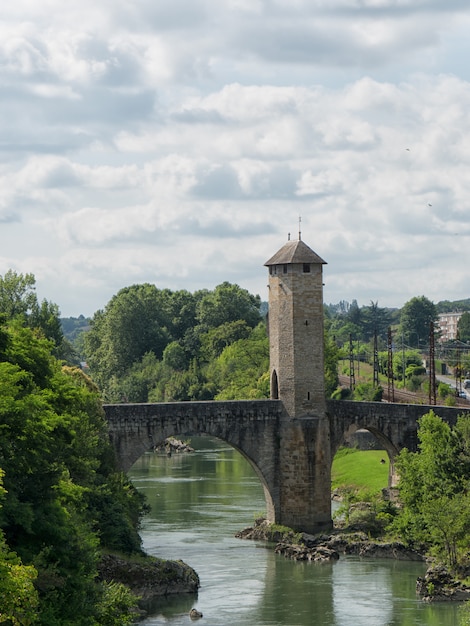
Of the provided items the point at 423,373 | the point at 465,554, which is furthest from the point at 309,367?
the point at 423,373

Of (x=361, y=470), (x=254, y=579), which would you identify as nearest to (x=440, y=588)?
(x=254, y=579)

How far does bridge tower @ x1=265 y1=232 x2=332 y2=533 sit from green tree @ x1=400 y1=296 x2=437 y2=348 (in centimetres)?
12668

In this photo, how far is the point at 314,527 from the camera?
61.9 meters

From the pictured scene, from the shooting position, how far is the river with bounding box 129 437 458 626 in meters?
46.9

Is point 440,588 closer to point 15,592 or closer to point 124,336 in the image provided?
point 15,592

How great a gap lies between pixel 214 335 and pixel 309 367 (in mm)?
69730

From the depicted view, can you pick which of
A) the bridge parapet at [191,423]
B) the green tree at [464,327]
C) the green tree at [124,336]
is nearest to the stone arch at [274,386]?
the bridge parapet at [191,423]

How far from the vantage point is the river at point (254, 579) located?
4694cm

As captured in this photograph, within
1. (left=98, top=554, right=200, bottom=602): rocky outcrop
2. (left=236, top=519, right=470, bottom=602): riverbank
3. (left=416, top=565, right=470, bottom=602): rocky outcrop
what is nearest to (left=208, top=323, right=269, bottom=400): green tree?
(left=236, top=519, right=470, bottom=602): riverbank

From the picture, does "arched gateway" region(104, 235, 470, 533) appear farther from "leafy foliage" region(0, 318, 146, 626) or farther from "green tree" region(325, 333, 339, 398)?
"green tree" region(325, 333, 339, 398)

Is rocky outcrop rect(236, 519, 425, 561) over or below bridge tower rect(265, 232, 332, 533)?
below

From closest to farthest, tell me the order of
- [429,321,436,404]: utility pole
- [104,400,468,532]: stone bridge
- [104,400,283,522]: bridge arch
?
[104,400,283,522]: bridge arch, [104,400,468,532]: stone bridge, [429,321,436,404]: utility pole

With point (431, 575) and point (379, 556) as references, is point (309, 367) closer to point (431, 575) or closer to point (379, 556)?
point (379, 556)

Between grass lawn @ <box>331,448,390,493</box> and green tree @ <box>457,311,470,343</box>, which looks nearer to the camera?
grass lawn @ <box>331,448,390,493</box>
